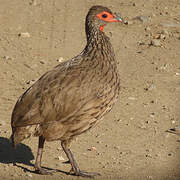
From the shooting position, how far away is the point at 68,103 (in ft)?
23.1

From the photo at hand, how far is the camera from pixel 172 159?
784cm

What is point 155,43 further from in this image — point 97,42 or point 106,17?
point 97,42

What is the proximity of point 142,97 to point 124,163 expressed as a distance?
2312 millimetres

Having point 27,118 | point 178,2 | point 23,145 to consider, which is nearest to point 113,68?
point 27,118

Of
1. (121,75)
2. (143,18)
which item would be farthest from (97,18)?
(143,18)

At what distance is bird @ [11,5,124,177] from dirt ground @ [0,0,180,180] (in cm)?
67

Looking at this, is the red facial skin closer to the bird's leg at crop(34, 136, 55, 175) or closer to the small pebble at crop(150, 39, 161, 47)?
the bird's leg at crop(34, 136, 55, 175)

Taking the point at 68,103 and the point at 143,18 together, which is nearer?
the point at 68,103

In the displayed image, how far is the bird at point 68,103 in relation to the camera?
23.0 feet

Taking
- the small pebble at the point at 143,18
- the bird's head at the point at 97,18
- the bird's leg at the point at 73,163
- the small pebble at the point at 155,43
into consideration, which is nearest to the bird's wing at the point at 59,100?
the bird's leg at the point at 73,163

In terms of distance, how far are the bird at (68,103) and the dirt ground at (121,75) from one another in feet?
2.20

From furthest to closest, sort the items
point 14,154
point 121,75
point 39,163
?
point 121,75, point 14,154, point 39,163

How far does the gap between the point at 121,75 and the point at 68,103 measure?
371 centimetres

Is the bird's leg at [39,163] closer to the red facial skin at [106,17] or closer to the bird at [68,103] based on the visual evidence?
the bird at [68,103]
